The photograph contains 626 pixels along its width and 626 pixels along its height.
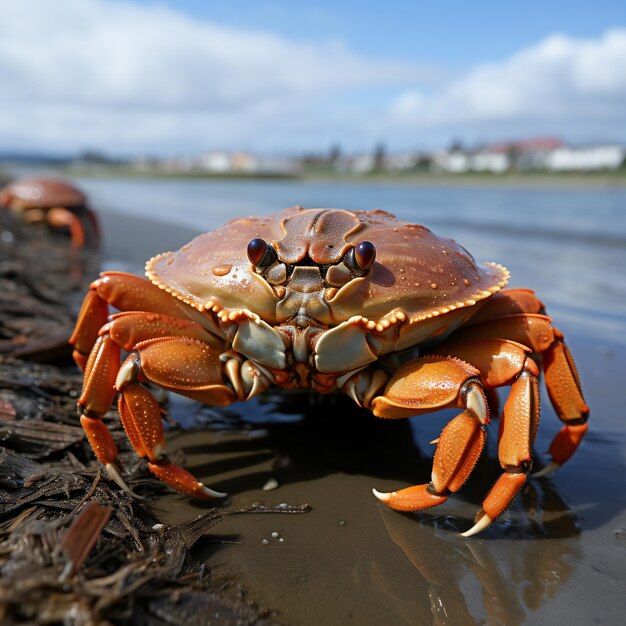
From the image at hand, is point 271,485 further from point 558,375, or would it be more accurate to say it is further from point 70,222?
point 70,222

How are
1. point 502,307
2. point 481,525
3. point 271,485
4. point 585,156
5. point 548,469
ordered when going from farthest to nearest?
point 585,156 → point 502,307 → point 548,469 → point 271,485 → point 481,525

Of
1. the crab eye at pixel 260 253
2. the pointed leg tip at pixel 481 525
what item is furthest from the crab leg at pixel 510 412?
the crab eye at pixel 260 253

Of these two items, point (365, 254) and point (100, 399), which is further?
point (100, 399)

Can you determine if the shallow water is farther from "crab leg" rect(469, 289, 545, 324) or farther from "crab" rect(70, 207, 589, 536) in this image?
"crab leg" rect(469, 289, 545, 324)

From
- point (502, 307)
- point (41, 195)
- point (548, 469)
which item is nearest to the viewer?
point (548, 469)

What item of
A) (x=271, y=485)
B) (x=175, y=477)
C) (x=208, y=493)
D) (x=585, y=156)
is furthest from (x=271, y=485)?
(x=585, y=156)

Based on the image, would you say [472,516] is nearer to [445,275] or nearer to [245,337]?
[445,275]
